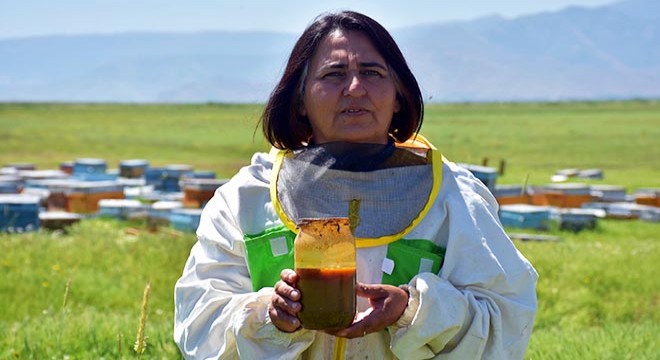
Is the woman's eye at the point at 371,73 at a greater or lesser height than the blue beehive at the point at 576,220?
greater

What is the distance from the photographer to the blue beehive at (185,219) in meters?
13.5

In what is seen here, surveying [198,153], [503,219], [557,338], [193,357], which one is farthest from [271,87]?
[198,153]

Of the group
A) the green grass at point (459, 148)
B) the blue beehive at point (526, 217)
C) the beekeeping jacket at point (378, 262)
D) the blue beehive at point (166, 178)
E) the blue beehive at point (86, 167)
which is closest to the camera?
the beekeeping jacket at point (378, 262)

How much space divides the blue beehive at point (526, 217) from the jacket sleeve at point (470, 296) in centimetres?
1253

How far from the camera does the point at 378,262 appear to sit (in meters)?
2.86

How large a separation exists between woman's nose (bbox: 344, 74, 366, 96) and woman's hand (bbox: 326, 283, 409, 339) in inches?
22.0

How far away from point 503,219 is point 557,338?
982 centimetres

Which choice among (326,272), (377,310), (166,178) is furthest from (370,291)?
(166,178)

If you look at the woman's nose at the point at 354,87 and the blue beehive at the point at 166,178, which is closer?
the woman's nose at the point at 354,87

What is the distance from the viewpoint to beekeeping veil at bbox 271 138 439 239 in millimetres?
2859

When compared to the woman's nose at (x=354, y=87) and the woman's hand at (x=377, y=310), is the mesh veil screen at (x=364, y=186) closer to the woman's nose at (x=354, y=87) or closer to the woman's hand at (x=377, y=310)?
the woman's nose at (x=354, y=87)

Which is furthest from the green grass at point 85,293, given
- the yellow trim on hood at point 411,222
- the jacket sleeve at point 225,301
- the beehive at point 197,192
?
the beehive at point 197,192

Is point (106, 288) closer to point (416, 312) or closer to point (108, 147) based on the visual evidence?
point (416, 312)

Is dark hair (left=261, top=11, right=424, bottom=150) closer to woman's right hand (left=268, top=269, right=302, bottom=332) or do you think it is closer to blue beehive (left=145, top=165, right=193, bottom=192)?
woman's right hand (left=268, top=269, right=302, bottom=332)
